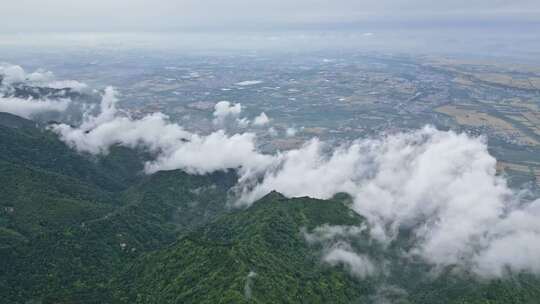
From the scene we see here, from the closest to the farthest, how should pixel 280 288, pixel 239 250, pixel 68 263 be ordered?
pixel 280 288, pixel 239 250, pixel 68 263

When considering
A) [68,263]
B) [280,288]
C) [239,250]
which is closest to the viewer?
[280,288]

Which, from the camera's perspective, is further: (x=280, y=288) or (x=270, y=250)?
(x=270, y=250)

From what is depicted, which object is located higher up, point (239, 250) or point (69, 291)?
point (239, 250)

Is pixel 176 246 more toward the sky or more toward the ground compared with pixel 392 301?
more toward the sky

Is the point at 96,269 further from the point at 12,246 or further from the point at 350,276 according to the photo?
the point at 350,276

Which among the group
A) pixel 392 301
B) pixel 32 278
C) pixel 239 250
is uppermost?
pixel 239 250

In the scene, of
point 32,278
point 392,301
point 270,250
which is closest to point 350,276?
point 392,301

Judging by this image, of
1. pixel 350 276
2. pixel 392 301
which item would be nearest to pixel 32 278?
pixel 350 276

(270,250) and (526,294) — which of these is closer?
(526,294)

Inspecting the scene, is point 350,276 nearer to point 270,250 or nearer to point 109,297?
point 270,250
